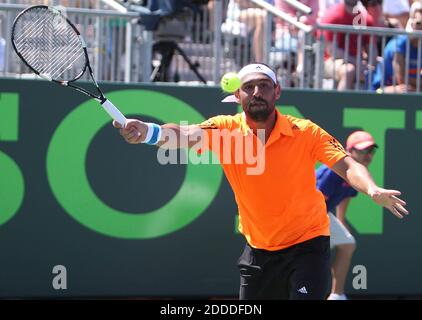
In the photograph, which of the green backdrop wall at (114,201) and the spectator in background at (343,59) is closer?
the green backdrop wall at (114,201)

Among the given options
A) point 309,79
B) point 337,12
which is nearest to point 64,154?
point 309,79

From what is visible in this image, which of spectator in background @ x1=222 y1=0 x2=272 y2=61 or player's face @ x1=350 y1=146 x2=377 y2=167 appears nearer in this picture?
player's face @ x1=350 y1=146 x2=377 y2=167

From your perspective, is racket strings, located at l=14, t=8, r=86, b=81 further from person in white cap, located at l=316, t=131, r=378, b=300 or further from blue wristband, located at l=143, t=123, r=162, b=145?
person in white cap, located at l=316, t=131, r=378, b=300

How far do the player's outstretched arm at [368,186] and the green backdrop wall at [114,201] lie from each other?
3134 millimetres

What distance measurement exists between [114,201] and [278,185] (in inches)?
122

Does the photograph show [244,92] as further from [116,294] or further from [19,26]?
[116,294]

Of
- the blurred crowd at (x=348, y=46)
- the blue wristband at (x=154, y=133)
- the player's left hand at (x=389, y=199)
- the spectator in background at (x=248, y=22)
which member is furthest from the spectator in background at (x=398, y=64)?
the blue wristband at (x=154, y=133)

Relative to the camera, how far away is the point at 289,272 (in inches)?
245

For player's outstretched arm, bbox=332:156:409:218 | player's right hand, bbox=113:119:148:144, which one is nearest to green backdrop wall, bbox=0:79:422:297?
player's outstretched arm, bbox=332:156:409:218

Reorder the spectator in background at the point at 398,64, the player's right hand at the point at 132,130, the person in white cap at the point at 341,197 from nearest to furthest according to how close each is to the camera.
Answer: the player's right hand at the point at 132,130 < the person in white cap at the point at 341,197 < the spectator in background at the point at 398,64

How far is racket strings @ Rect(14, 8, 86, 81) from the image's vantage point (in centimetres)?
615

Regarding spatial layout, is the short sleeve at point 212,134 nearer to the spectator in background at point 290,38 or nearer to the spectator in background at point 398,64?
the spectator in background at point 290,38

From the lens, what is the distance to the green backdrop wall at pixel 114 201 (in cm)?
878

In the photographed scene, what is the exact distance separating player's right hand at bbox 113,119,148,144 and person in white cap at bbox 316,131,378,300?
10.6 ft
